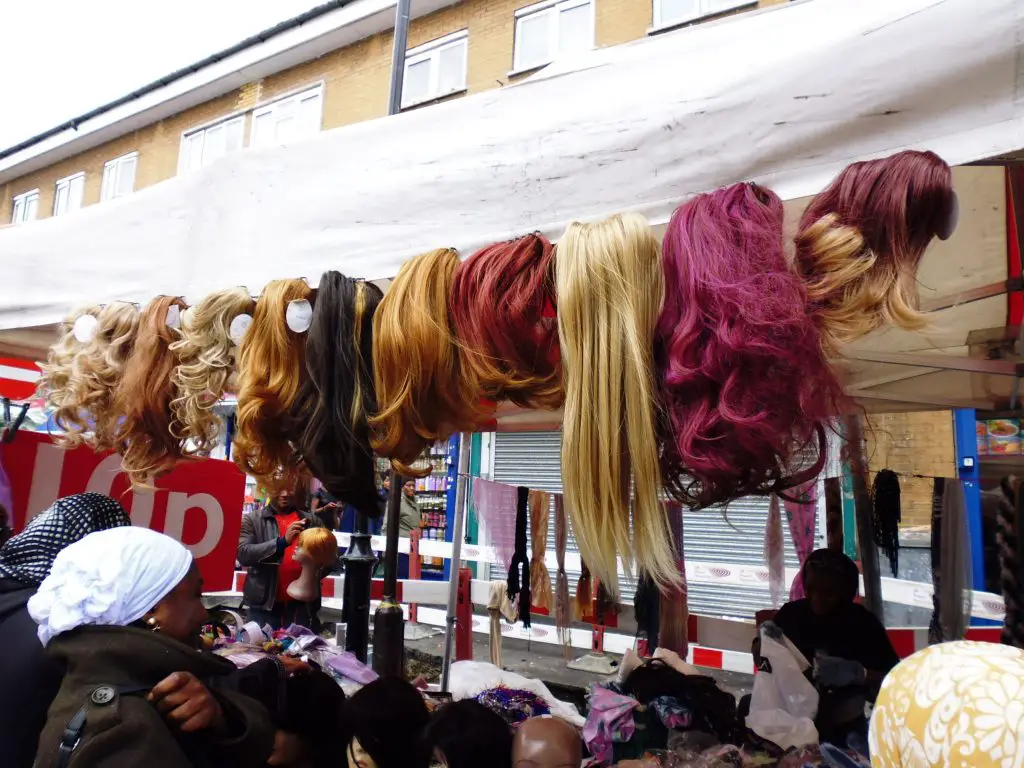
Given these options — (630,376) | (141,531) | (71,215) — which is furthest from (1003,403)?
(71,215)

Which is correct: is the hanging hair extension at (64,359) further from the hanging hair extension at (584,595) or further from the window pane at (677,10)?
the window pane at (677,10)

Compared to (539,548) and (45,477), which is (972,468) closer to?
(539,548)

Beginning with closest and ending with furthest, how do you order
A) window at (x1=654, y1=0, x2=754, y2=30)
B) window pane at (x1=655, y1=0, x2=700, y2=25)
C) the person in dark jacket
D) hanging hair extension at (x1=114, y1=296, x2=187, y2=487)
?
the person in dark jacket → hanging hair extension at (x1=114, y1=296, x2=187, y2=487) → window at (x1=654, y1=0, x2=754, y2=30) → window pane at (x1=655, y1=0, x2=700, y2=25)

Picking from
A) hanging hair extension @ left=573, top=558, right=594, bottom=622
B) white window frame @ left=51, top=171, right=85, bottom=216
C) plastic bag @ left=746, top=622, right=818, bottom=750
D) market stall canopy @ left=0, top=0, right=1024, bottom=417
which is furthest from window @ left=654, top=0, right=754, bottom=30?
white window frame @ left=51, top=171, right=85, bottom=216

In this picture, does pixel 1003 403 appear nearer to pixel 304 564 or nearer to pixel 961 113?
pixel 961 113

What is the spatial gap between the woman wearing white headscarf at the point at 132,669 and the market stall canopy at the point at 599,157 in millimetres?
731

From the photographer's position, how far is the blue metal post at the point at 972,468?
4432 millimetres

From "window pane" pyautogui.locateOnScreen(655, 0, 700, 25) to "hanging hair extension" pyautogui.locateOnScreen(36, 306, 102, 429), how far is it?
26.1 feet

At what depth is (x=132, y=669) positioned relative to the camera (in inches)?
52.1

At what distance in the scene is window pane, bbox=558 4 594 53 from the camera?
858cm

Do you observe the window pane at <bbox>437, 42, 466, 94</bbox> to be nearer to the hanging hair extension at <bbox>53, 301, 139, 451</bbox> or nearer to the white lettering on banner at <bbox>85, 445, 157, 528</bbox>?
the white lettering on banner at <bbox>85, 445, 157, 528</bbox>

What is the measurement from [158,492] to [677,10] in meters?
8.03

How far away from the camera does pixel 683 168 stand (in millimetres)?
1177

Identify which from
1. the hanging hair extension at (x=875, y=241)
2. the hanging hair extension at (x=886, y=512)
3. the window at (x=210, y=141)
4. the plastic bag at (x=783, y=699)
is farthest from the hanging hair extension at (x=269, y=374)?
the window at (x=210, y=141)
